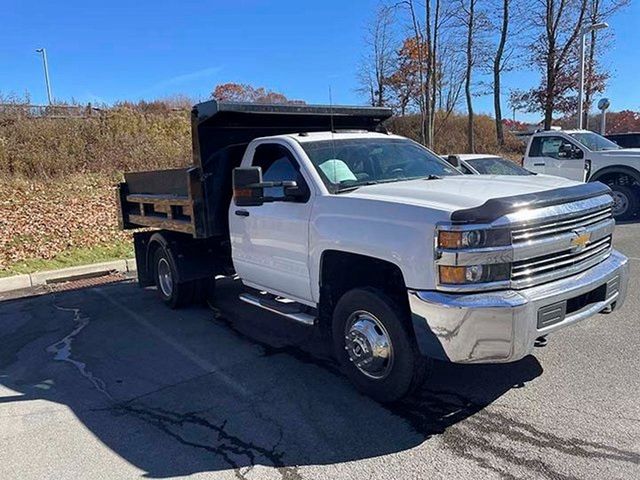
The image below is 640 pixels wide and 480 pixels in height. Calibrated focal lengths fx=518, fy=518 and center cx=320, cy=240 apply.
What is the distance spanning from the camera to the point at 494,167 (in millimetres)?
10891

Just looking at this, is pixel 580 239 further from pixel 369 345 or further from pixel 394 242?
A: pixel 369 345

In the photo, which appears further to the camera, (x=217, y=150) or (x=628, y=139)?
(x=628, y=139)

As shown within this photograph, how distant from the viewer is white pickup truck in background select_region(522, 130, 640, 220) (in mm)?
11587

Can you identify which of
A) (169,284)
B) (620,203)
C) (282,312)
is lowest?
(169,284)

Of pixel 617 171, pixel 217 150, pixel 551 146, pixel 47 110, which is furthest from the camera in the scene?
pixel 47 110

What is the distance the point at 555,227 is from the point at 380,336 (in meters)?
1.43

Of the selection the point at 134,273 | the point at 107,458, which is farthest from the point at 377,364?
the point at 134,273

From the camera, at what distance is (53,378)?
4.67 m

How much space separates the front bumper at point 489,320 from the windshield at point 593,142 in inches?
398

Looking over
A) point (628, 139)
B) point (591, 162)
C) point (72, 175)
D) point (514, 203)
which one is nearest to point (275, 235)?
point (514, 203)

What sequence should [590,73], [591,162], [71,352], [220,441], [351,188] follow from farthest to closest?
[590,73]
[591,162]
[71,352]
[351,188]
[220,441]

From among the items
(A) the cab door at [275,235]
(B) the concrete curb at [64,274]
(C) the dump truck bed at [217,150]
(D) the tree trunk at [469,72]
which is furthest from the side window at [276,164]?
(D) the tree trunk at [469,72]

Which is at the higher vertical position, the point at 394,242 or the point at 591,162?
the point at 591,162

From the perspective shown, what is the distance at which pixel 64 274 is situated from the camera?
8.80 metres
